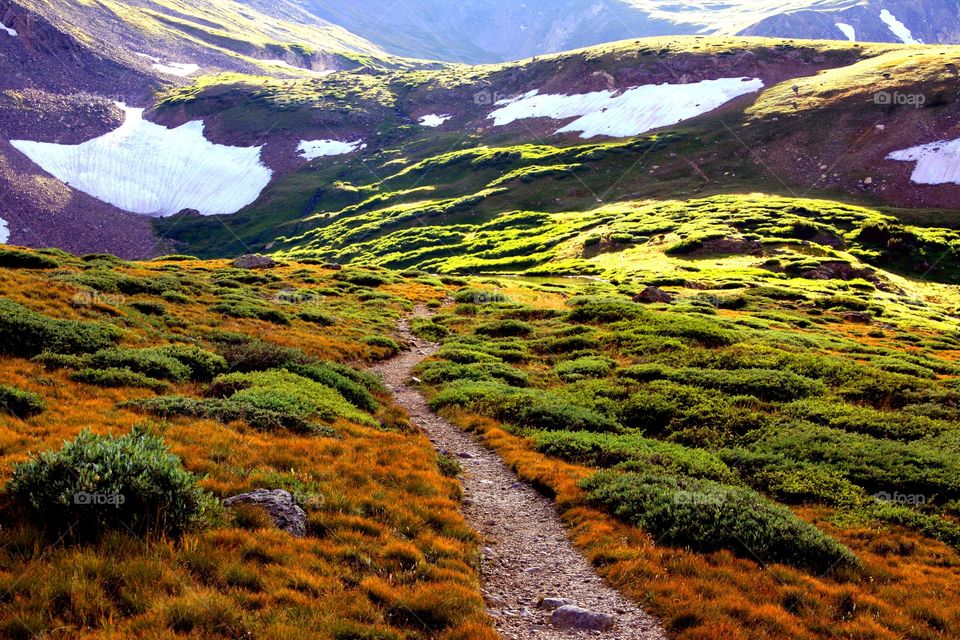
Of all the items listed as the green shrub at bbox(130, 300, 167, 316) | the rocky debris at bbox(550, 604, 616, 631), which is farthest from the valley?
the green shrub at bbox(130, 300, 167, 316)

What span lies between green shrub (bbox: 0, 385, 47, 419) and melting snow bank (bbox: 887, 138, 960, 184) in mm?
108200

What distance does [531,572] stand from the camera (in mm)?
10266

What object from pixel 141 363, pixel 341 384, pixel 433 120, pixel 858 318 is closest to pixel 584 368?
pixel 341 384

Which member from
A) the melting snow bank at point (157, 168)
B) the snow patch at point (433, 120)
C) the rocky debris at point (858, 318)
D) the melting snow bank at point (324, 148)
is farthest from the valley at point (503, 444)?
the snow patch at point (433, 120)

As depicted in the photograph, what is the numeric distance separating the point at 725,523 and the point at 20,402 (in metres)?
15.6

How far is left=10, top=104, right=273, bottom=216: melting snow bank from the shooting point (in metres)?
138

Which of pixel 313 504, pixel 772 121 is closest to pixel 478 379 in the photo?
pixel 313 504

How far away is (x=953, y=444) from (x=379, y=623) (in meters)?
18.9

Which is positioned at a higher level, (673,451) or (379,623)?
(379,623)

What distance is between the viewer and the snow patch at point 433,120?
593 ft

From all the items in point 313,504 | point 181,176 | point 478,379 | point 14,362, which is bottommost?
point 478,379

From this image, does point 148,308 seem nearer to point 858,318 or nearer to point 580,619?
point 580,619

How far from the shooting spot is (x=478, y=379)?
24.9m

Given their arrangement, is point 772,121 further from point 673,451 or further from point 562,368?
point 673,451
